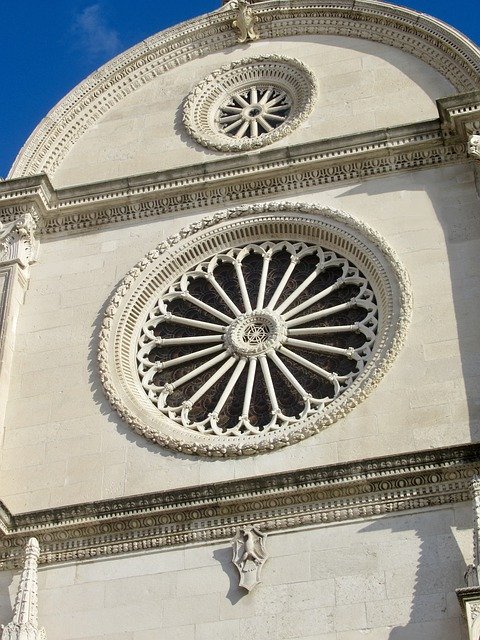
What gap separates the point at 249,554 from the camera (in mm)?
15070

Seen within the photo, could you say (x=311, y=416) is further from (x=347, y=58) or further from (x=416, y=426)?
(x=347, y=58)

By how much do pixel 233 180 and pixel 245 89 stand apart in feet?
8.21

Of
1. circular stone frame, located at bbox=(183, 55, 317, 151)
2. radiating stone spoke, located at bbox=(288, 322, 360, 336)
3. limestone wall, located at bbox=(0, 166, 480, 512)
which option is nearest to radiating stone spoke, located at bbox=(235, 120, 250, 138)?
circular stone frame, located at bbox=(183, 55, 317, 151)

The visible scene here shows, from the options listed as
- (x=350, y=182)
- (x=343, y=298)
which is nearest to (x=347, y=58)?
(x=350, y=182)

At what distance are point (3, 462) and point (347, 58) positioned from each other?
26.8 feet

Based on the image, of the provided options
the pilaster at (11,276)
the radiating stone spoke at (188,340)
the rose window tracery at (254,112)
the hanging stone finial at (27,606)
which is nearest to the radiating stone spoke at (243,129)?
the rose window tracery at (254,112)

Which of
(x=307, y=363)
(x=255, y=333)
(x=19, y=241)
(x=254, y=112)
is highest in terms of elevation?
(x=254, y=112)

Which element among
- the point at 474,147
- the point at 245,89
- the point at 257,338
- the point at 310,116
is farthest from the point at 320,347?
the point at 245,89

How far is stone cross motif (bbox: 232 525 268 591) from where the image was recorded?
14938 mm

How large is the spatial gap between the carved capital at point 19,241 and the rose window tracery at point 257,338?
207cm

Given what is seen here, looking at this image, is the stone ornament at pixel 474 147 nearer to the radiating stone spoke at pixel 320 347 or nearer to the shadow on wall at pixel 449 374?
the shadow on wall at pixel 449 374

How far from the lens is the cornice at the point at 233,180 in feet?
62.2

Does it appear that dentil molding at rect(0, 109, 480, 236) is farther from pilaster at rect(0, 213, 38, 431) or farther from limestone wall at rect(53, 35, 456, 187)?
limestone wall at rect(53, 35, 456, 187)

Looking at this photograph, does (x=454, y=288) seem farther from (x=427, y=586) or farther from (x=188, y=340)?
(x=427, y=586)
